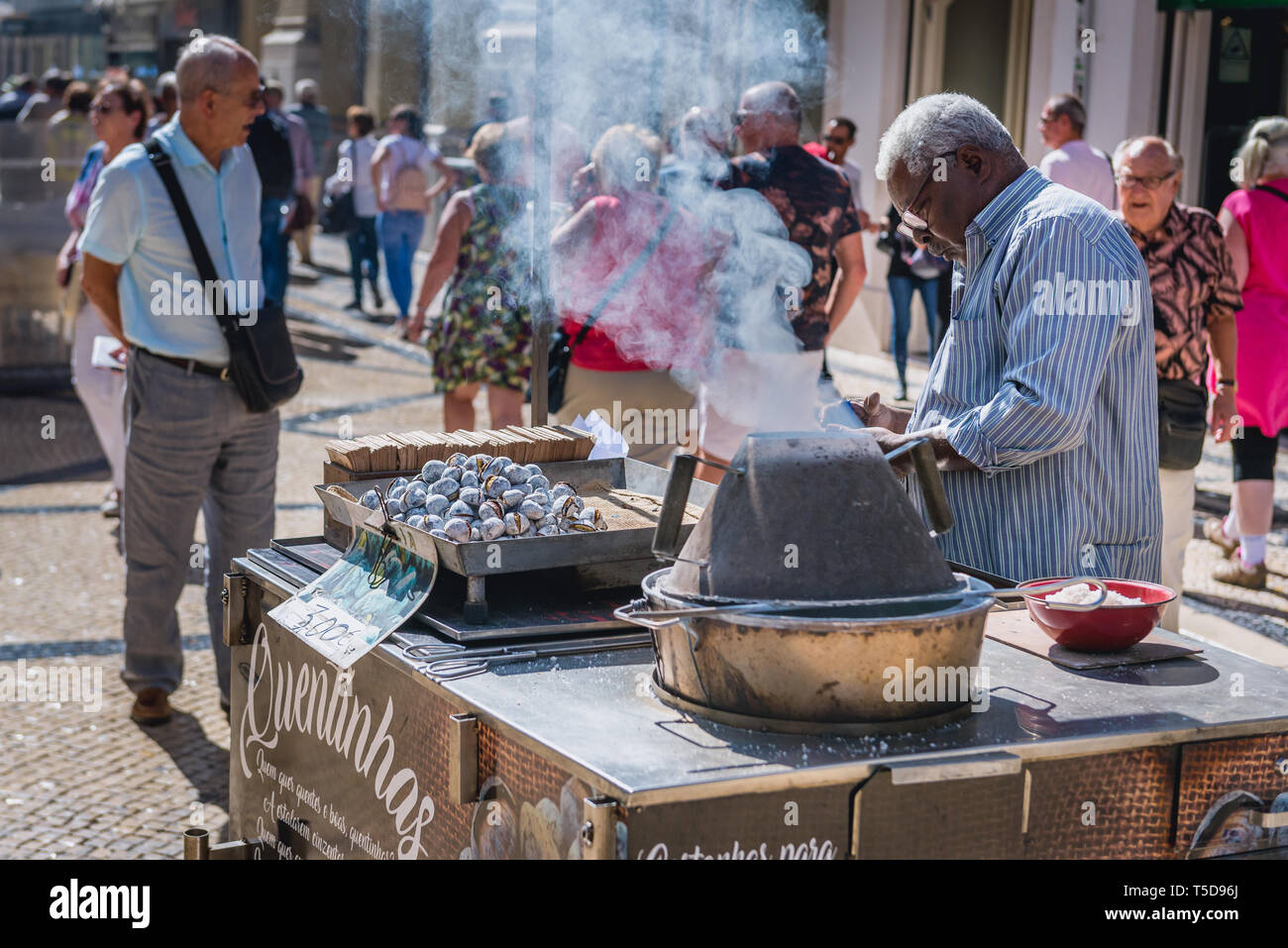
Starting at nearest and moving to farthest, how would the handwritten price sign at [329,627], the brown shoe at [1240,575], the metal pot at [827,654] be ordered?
1. the metal pot at [827,654]
2. the handwritten price sign at [329,627]
3. the brown shoe at [1240,575]

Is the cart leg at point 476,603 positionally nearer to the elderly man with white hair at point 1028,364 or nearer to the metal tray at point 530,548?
the metal tray at point 530,548

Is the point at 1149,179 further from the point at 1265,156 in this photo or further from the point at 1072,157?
the point at 1072,157

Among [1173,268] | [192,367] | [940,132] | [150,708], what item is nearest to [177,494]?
[192,367]

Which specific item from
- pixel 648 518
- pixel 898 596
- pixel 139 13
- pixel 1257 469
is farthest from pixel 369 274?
pixel 139 13

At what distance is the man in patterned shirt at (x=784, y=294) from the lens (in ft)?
18.7

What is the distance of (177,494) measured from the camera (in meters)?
4.72

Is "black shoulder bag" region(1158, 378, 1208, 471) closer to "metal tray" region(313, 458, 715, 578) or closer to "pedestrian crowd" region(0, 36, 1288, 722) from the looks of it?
"pedestrian crowd" region(0, 36, 1288, 722)

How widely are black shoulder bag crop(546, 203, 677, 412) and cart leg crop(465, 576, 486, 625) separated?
9.51ft

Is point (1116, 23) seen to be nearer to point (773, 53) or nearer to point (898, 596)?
point (773, 53)

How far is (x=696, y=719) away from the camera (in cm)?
222

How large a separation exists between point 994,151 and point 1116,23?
26.5ft

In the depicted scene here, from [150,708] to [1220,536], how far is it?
15.7 ft

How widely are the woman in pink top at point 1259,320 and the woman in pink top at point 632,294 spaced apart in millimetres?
2367

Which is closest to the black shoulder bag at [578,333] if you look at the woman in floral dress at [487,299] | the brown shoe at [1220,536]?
the woman in floral dress at [487,299]
